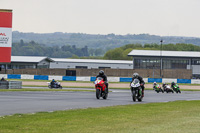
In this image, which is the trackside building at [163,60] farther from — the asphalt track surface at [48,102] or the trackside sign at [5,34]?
the asphalt track surface at [48,102]

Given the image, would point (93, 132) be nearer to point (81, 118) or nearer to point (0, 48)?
point (81, 118)

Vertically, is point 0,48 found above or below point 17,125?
above

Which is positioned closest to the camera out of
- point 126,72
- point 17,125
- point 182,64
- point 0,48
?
point 17,125

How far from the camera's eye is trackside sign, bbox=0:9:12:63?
127ft

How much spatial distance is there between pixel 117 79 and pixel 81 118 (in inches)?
2097

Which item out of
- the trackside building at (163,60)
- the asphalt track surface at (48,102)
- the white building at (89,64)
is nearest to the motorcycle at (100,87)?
the asphalt track surface at (48,102)

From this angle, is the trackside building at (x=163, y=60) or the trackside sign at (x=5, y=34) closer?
the trackside sign at (x=5, y=34)

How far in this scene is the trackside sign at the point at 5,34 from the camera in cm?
3869

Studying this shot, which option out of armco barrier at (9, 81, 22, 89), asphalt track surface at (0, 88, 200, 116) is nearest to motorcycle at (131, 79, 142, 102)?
asphalt track surface at (0, 88, 200, 116)

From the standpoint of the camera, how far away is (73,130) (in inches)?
403

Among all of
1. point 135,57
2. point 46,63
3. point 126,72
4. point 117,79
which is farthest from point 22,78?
point 46,63

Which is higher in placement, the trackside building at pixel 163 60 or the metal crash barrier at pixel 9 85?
the trackside building at pixel 163 60

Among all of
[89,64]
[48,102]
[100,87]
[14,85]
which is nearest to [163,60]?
[89,64]

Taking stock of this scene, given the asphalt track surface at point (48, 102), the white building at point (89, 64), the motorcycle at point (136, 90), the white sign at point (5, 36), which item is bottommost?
the asphalt track surface at point (48, 102)
